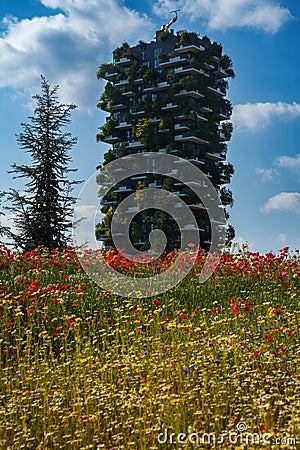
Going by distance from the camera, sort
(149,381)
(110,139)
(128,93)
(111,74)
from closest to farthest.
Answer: (149,381) → (110,139) → (128,93) → (111,74)

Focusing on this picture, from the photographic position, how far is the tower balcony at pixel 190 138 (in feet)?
145

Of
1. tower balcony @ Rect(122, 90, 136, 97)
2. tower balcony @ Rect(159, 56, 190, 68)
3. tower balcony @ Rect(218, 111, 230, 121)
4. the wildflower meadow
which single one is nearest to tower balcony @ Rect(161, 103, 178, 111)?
tower balcony @ Rect(159, 56, 190, 68)

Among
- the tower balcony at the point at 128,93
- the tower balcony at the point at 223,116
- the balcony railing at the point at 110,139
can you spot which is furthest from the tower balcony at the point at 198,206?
the tower balcony at the point at 128,93

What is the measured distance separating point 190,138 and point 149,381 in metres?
38.7

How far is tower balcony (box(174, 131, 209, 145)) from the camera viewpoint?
145 feet

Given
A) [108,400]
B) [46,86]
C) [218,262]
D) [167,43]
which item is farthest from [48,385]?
[167,43]

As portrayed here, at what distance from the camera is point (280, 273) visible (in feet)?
40.0

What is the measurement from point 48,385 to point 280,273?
6.53m

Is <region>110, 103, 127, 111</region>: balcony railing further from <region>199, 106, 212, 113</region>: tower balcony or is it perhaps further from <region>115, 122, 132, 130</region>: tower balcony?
<region>199, 106, 212, 113</region>: tower balcony

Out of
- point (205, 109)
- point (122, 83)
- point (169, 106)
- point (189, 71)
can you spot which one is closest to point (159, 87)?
point (169, 106)

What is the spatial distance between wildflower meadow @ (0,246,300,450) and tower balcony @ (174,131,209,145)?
34315 mm

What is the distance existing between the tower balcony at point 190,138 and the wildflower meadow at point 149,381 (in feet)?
113

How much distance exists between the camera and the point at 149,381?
6.40 meters

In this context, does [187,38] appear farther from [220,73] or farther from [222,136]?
[222,136]
